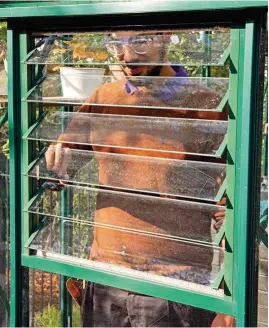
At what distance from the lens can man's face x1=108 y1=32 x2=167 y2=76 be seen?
107 inches

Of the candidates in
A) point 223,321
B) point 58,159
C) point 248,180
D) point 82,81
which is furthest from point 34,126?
point 223,321

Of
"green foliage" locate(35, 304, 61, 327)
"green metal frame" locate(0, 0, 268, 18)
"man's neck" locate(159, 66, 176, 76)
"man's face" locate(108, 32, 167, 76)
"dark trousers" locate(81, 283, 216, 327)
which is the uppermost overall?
"green metal frame" locate(0, 0, 268, 18)

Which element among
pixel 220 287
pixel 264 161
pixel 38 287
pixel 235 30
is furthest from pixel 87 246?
pixel 235 30

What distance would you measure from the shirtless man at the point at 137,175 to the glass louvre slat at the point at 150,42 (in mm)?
26

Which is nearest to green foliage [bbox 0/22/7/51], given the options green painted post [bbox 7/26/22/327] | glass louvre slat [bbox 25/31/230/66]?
green painted post [bbox 7/26/22/327]

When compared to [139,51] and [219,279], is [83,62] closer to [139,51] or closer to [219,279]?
[139,51]

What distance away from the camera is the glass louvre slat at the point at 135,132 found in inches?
105

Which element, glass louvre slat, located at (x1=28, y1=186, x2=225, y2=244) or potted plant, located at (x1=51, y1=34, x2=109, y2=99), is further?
potted plant, located at (x1=51, y1=34, x2=109, y2=99)

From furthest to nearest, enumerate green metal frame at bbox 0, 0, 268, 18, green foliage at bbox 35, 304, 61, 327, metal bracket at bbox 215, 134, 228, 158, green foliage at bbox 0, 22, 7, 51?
green foliage at bbox 35, 304, 61, 327
green foliage at bbox 0, 22, 7, 51
metal bracket at bbox 215, 134, 228, 158
green metal frame at bbox 0, 0, 268, 18

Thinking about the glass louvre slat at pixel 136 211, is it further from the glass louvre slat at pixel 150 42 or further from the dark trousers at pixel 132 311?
the glass louvre slat at pixel 150 42

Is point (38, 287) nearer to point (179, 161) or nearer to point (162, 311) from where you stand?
Result: point (162, 311)

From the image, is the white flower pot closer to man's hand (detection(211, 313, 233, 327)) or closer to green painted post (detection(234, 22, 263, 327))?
green painted post (detection(234, 22, 263, 327))

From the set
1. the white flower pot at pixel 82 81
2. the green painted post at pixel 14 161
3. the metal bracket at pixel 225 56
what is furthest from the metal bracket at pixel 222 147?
the green painted post at pixel 14 161

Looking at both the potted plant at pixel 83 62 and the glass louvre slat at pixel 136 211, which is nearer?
the glass louvre slat at pixel 136 211
